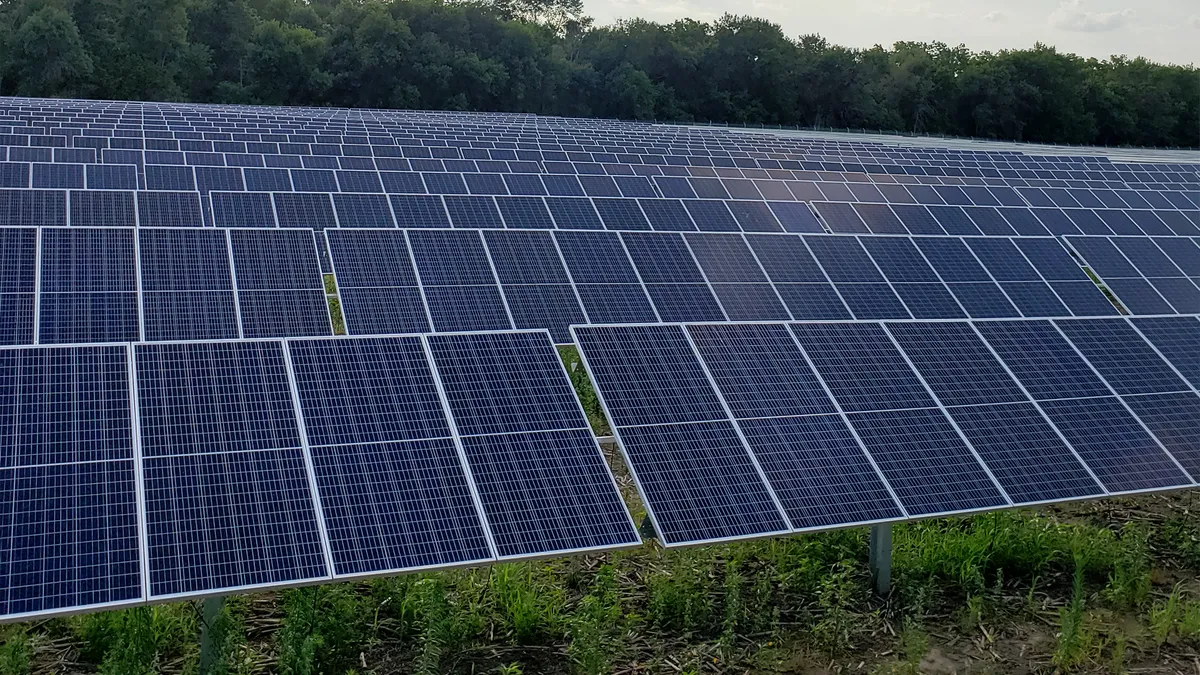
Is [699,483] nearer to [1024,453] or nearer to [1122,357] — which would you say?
[1024,453]

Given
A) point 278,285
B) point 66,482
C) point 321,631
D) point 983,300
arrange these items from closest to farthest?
1. point 66,482
2. point 321,631
3. point 278,285
4. point 983,300

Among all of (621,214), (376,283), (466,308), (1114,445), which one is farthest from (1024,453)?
(621,214)

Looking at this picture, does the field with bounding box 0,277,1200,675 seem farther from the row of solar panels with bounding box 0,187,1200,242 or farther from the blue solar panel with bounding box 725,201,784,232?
the blue solar panel with bounding box 725,201,784,232

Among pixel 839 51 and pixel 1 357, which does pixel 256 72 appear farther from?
pixel 1 357

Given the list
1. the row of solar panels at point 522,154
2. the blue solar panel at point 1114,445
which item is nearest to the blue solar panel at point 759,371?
the blue solar panel at point 1114,445

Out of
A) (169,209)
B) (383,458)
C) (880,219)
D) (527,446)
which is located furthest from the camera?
(880,219)

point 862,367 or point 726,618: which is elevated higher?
point 862,367
